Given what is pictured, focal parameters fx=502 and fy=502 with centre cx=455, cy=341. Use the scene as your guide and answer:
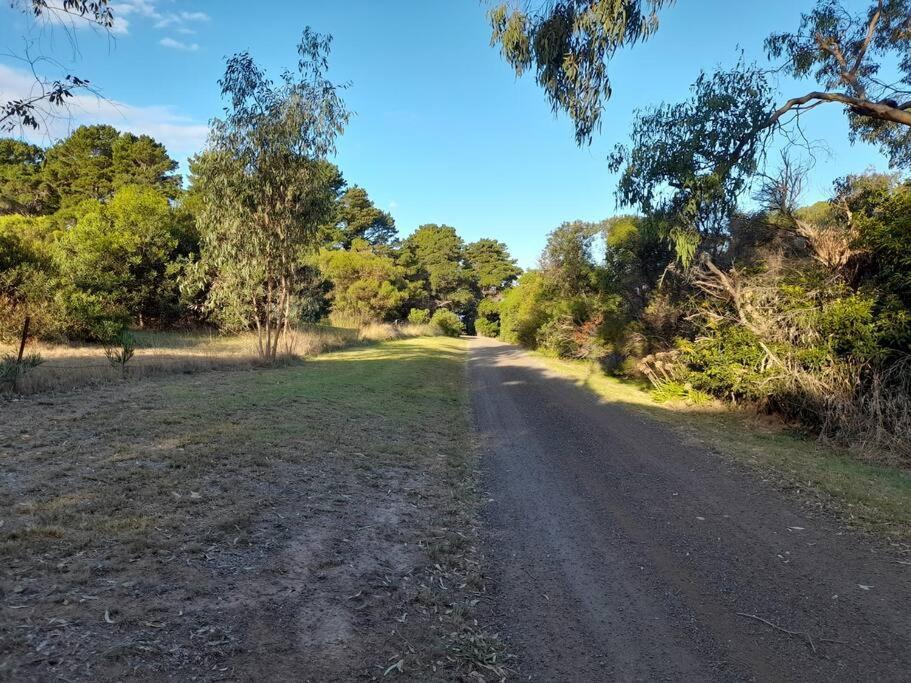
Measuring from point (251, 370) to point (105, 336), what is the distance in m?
6.28

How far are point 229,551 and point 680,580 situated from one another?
323cm

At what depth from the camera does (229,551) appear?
3.54 meters

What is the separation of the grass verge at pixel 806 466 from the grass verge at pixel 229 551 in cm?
379

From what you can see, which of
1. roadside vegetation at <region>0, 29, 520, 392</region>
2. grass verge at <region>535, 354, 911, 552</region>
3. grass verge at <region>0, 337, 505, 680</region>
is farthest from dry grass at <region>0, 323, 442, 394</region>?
grass verge at <region>535, 354, 911, 552</region>

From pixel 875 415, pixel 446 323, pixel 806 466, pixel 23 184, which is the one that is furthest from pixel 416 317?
Answer: pixel 806 466

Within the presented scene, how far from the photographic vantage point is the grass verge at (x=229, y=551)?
251cm

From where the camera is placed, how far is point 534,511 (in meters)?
5.00

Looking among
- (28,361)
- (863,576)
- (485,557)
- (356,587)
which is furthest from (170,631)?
(28,361)

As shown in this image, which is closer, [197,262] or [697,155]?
[697,155]

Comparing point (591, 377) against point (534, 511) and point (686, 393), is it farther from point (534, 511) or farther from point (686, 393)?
point (534, 511)

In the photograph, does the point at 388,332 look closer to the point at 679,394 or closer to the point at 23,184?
the point at 679,394

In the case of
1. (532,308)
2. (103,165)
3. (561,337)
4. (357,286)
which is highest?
(103,165)

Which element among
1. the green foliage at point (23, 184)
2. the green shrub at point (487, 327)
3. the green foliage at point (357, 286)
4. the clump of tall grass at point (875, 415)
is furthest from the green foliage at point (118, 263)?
the green shrub at point (487, 327)

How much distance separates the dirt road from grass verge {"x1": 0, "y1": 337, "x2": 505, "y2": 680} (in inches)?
17.3
